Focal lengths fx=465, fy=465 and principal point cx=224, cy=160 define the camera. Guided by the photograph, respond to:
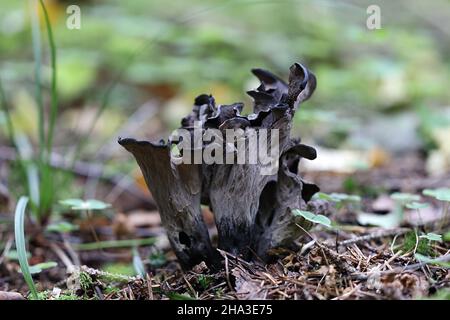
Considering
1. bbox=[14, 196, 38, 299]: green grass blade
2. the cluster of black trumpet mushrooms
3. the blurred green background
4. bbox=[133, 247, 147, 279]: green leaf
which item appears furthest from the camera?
the blurred green background

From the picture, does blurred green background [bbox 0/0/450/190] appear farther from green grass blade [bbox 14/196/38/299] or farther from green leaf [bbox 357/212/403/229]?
green grass blade [bbox 14/196/38/299]

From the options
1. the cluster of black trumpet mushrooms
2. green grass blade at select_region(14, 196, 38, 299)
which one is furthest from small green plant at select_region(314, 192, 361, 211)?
green grass blade at select_region(14, 196, 38, 299)

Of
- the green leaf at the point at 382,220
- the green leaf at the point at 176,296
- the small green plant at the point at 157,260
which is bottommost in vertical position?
the small green plant at the point at 157,260

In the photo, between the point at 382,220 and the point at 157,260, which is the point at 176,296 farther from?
the point at 382,220

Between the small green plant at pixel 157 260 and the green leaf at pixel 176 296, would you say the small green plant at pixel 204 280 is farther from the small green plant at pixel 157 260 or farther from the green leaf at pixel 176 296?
the small green plant at pixel 157 260

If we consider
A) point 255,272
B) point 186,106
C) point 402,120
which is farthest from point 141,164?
point 186,106

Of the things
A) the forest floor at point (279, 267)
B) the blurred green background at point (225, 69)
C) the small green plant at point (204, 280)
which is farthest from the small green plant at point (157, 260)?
the blurred green background at point (225, 69)
